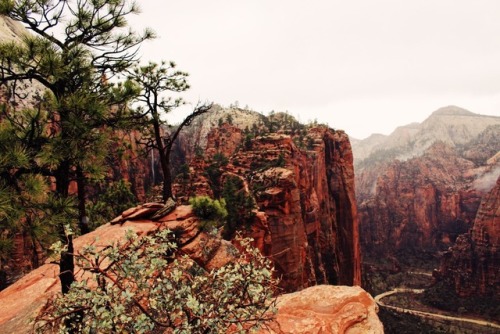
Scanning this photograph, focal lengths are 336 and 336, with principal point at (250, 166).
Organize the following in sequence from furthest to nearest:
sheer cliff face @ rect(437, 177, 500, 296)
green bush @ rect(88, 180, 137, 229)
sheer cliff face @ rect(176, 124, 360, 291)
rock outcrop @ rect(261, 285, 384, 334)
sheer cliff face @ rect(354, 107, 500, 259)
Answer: sheer cliff face @ rect(354, 107, 500, 259) → sheer cliff face @ rect(437, 177, 500, 296) → sheer cliff face @ rect(176, 124, 360, 291) → green bush @ rect(88, 180, 137, 229) → rock outcrop @ rect(261, 285, 384, 334)

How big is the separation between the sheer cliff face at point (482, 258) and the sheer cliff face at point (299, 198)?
47.7m

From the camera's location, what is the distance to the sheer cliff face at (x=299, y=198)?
122ft

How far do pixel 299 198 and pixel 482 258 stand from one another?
87.7 meters

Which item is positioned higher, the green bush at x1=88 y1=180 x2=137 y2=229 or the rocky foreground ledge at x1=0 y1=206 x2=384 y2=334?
the green bush at x1=88 y1=180 x2=137 y2=229

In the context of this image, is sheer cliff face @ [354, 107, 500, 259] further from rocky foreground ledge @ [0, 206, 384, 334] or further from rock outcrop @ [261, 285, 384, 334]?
rock outcrop @ [261, 285, 384, 334]

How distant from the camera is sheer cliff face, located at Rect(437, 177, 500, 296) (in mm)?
96938

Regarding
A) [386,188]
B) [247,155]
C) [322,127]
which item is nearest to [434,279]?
[386,188]

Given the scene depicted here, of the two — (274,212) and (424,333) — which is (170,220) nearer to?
(274,212)

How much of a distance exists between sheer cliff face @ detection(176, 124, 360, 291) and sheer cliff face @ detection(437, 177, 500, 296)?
4770 centimetres

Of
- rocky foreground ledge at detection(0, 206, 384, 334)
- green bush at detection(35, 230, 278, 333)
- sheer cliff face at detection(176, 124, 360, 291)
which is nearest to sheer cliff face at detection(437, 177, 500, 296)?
sheer cliff face at detection(176, 124, 360, 291)

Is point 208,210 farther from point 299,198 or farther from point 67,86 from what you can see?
point 299,198

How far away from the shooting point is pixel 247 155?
45500 mm

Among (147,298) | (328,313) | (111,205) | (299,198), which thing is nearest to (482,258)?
(299,198)

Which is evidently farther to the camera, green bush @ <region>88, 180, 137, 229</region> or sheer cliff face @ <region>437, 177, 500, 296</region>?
sheer cliff face @ <region>437, 177, 500, 296</region>
